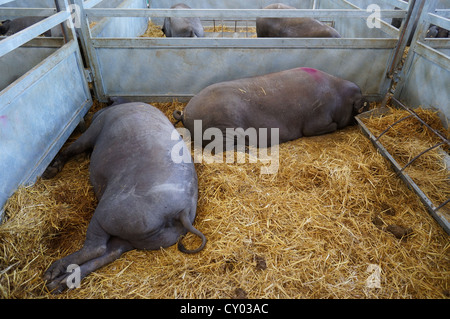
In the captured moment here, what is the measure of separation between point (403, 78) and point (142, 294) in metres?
4.27

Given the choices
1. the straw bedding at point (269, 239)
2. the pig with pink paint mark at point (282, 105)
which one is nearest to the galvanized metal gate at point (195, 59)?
the pig with pink paint mark at point (282, 105)

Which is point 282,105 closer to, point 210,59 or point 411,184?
point 210,59

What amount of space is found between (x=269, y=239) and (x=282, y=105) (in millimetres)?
1893

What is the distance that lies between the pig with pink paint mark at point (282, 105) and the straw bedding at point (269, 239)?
0.65 metres

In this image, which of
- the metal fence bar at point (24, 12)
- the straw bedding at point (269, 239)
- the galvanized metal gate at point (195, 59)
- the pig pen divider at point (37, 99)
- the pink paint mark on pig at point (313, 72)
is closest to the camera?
the straw bedding at point (269, 239)

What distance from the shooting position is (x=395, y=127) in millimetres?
3783

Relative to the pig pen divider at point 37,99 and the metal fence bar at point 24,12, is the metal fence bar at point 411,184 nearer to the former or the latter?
the pig pen divider at point 37,99

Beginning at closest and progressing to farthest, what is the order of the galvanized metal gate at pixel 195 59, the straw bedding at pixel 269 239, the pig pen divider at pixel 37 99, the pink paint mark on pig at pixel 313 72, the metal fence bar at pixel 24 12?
the straw bedding at pixel 269 239
the pig pen divider at pixel 37 99
the galvanized metal gate at pixel 195 59
the metal fence bar at pixel 24 12
the pink paint mark on pig at pixel 313 72

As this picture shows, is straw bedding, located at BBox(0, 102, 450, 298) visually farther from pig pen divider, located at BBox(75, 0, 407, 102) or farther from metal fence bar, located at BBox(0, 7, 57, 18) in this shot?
metal fence bar, located at BBox(0, 7, 57, 18)

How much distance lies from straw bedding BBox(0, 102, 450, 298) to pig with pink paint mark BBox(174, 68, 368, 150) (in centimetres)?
65

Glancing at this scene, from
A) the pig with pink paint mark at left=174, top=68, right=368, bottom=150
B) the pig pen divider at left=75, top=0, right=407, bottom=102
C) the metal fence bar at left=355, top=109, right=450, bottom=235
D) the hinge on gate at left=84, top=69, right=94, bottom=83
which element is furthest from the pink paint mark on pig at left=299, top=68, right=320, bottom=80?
the hinge on gate at left=84, top=69, right=94, bottom=83

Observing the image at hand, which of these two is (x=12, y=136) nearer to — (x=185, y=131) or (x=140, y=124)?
(x=140, y=124)

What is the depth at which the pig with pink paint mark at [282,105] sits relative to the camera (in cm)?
374

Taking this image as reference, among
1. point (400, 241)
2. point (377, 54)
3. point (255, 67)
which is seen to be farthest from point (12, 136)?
point (377, 54)
